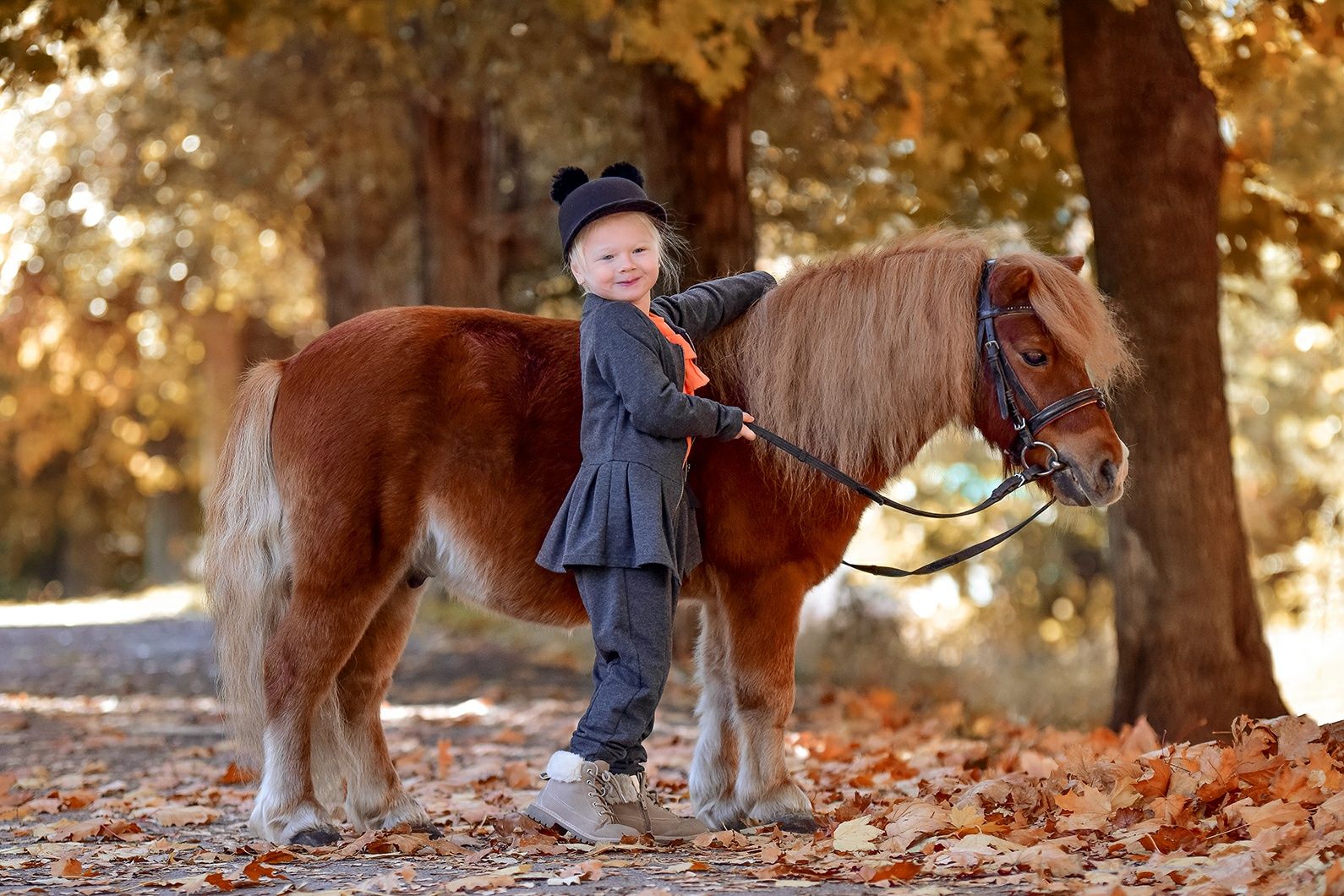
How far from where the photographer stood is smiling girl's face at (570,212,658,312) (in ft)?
14.5

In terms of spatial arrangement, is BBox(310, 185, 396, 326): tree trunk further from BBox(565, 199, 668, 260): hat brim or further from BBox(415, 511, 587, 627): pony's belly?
BBox(565, 199, 668, 260): hat brim

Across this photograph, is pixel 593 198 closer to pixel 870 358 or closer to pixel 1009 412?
pixel 870 358

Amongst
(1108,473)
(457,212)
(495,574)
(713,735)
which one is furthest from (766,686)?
(457,212)

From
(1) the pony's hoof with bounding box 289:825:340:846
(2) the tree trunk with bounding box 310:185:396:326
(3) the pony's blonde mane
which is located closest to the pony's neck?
(3) the pony's blonde mane

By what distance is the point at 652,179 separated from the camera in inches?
383

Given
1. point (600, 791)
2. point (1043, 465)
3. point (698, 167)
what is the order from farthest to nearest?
point (698, 167) < point (1043, 465) < point (600, 791)

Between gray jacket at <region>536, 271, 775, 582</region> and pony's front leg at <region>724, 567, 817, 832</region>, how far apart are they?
0.32 metres

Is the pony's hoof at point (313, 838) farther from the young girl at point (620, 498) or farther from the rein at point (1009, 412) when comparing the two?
the rein at point (1009, 412)

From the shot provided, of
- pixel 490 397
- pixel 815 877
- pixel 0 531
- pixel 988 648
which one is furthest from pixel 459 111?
pixel 0 531

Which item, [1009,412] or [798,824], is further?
[798,824]

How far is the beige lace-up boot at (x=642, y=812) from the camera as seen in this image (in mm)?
4434

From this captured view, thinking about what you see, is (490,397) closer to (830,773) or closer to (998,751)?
(830,773)

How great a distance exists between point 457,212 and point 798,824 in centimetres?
1056

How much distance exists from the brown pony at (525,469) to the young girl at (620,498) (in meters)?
0.30
